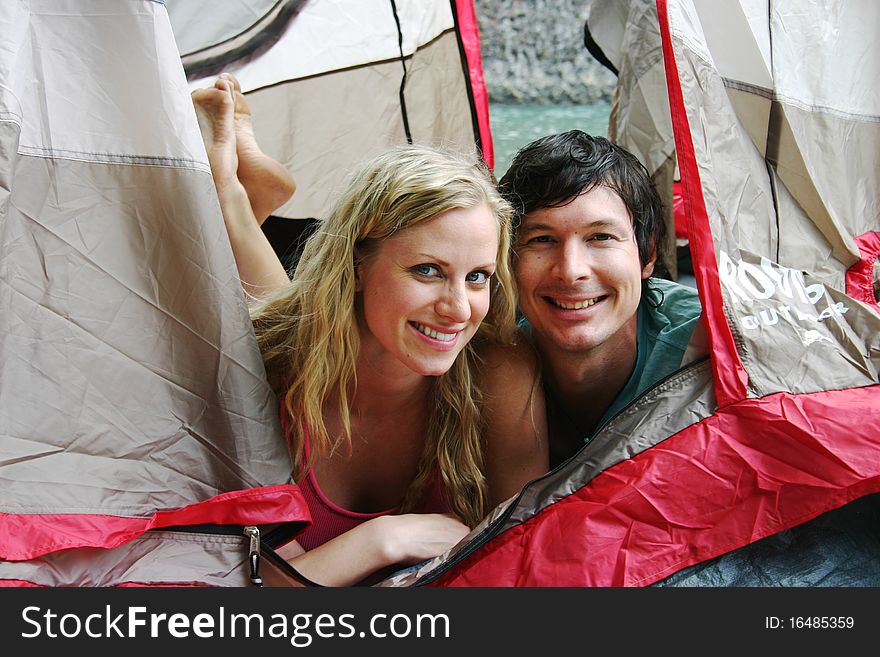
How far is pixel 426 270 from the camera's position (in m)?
1.14

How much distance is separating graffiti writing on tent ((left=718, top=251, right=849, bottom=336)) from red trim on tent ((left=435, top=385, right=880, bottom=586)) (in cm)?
11

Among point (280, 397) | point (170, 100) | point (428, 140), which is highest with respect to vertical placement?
point (170, 100)

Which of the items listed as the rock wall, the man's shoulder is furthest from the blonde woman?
the rock wall

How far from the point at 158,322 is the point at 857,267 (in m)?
0.99

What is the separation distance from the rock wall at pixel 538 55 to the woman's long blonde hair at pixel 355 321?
3.44 metres

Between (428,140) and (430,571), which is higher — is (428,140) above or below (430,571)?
above

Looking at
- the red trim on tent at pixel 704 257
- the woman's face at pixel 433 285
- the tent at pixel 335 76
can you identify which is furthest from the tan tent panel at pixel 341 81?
the red trim on tent at pixel 704 257

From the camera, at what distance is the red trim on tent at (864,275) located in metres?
1.32

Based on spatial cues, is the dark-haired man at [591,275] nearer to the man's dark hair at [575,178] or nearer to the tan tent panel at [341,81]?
the man's dark hair at [575,178]

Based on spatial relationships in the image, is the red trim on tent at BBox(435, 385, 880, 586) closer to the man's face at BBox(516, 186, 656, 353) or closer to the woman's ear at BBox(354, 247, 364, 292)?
the man's face at BBox(516, 186, 656, 353)

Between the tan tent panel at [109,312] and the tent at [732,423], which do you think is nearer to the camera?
the tan tent panel at [109,312]

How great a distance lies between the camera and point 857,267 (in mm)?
1337
